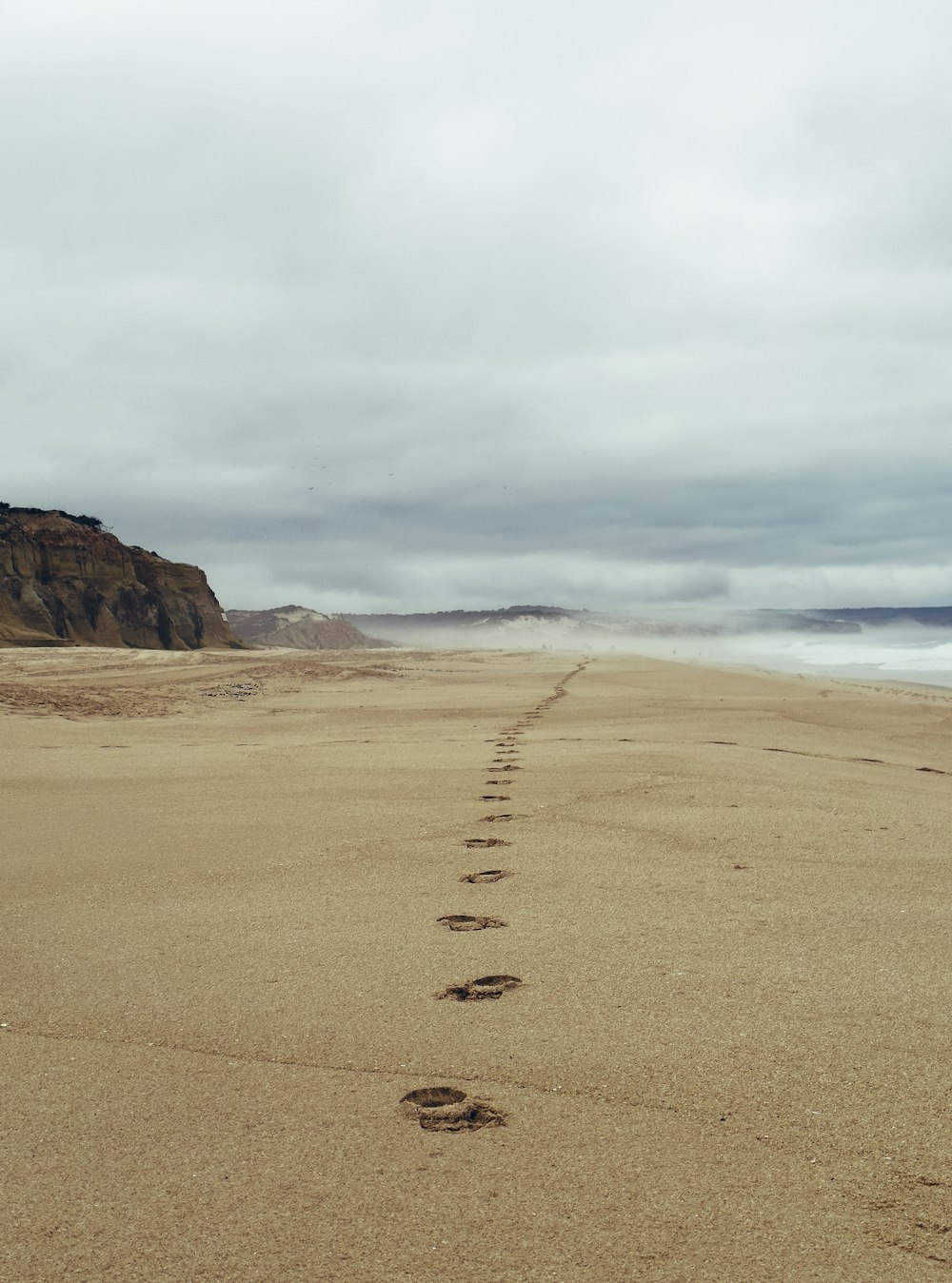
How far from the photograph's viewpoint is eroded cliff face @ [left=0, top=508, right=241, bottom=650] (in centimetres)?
4853

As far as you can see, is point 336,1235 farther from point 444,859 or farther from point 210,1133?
point 444,859

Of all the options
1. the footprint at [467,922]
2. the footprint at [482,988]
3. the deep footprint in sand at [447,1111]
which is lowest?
the deep footprint in sand at [447,1111]

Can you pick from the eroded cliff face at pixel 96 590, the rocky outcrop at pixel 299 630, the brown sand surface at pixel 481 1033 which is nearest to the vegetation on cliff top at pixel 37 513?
the eroded cliff face at pixel 96 590

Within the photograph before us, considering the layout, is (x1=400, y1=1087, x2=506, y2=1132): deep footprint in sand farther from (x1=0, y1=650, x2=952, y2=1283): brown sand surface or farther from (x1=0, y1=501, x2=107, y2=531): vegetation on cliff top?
(x1=0, y1=501, x2=107, y2=531): vegetation on cliff top

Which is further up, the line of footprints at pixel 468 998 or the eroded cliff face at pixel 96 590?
the eroded cliff face at pixel 96 590

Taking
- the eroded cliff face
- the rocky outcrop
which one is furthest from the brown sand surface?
the rocky outcrop

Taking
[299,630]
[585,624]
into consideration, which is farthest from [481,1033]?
[585,624]

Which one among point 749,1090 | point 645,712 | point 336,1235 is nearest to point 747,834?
point 749,1090

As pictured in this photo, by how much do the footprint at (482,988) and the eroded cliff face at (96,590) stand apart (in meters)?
47.2

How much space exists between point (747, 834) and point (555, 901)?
161 centimetres

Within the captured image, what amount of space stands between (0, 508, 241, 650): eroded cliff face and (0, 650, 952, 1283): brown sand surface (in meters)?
45.2

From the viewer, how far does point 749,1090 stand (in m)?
2.51

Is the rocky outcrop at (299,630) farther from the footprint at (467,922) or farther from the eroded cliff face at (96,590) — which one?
the footprint at (467,922)

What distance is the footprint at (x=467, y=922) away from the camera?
3.92 meters
